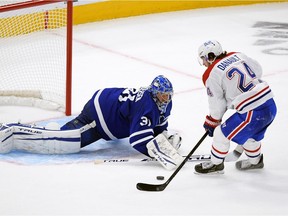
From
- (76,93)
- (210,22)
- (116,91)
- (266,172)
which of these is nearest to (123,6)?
(210,22)

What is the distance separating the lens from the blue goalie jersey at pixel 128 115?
449 centimetres

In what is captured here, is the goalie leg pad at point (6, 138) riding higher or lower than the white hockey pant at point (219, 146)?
lower

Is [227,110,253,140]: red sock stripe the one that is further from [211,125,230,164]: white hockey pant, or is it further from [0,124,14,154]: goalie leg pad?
[0,124,14,154]: goalie leg pad

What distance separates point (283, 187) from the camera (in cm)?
421

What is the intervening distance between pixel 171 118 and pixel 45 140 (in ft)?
3.50

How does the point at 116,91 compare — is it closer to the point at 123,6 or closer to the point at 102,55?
the point at 102,55

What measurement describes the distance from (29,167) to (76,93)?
170cm

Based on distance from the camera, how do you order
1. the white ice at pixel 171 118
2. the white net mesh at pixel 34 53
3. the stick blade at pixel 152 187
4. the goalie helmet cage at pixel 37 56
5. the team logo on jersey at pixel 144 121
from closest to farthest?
the white ice at pixel 171 118
the stick blade at pixel 152 187
the team logo on jersey at pixel 144 121
the goalie helmet cage at pixel 37 56
the white net mesh at pixel 34 53

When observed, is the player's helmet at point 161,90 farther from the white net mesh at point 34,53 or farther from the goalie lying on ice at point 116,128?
the white net mesh at point 34,53

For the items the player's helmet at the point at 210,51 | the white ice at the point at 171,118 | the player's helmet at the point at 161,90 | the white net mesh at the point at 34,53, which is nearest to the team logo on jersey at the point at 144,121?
the player's helmet at the point at 161,90

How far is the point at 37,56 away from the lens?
239 inches

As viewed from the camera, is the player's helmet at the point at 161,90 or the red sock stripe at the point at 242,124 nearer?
the red sock stripe at the point at 242,124

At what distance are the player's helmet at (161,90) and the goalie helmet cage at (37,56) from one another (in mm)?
1090

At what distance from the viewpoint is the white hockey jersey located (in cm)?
417
